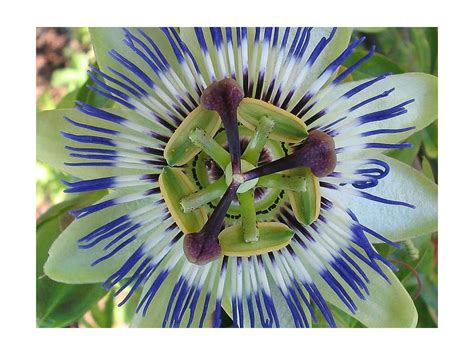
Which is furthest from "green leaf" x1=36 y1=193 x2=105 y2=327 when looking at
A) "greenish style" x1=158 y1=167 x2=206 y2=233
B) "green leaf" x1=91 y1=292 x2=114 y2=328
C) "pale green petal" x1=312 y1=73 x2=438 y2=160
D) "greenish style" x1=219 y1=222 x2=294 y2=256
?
"pale green petal" x1=312 y1=73 x2=438 y2=160

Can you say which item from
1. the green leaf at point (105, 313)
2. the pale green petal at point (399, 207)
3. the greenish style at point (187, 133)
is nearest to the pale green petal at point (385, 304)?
the pale green petal at point (399, 207)

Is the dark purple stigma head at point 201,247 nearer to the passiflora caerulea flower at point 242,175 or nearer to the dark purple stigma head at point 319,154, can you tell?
the passiflora caerulea flower at point 242,175

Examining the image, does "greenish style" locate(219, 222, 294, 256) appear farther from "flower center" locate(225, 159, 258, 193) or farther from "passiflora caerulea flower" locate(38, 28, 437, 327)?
"flower center" locate(225, 159, 258, 193)

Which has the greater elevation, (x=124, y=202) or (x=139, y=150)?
(x=139, y=150)

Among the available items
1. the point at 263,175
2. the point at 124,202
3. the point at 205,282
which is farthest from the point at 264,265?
the point at 124,202

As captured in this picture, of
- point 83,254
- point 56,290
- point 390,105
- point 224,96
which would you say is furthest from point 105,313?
point 390,105
